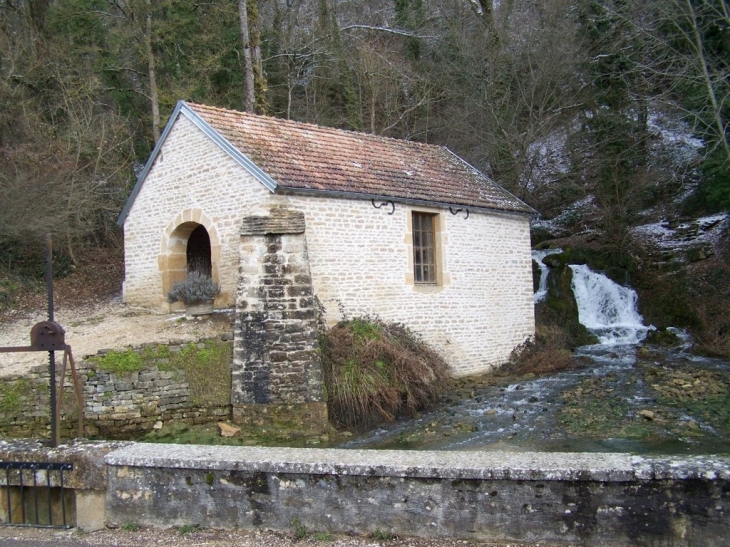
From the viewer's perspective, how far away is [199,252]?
46.4 feet

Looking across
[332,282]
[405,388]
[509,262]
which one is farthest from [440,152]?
[405,388]

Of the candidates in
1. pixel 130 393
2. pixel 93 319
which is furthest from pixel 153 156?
pixel 130 393

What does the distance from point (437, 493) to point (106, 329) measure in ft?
31.2

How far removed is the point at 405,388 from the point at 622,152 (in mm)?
13350

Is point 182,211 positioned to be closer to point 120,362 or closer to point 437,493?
point 120,362

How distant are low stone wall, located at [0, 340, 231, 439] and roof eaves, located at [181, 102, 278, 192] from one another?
3.01 meters

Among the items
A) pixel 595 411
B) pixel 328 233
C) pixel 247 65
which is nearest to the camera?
pixel 595 411

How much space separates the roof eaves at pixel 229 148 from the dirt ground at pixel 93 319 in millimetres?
2446

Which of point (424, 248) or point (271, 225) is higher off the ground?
point (271, 225)

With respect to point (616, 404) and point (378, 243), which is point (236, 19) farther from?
point (616, 404)

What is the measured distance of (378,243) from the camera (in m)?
12.2

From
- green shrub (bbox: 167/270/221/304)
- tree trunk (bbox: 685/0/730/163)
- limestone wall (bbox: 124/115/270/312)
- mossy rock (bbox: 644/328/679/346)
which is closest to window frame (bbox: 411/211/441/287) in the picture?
limestone wall (bbox: 124/115/270/312)

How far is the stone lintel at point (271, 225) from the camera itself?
1011 cm

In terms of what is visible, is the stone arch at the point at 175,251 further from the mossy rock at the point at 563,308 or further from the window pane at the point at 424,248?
the mossy rock at the point at 563,308
